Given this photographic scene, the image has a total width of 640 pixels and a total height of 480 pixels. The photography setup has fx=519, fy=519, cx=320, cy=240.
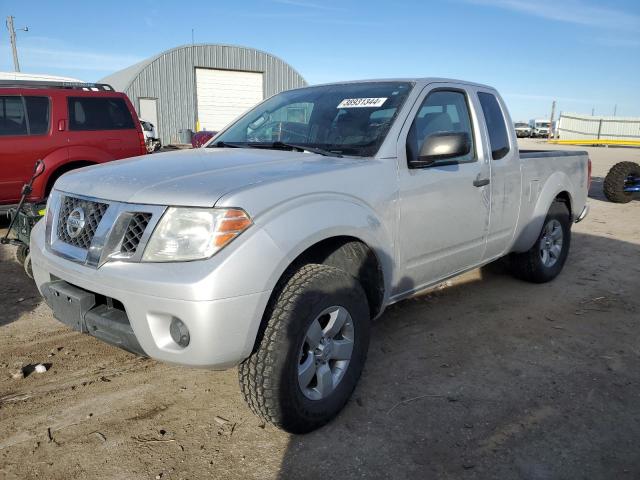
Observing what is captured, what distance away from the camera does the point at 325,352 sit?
2559 millimetres

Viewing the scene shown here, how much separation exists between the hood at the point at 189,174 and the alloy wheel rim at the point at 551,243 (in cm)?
278

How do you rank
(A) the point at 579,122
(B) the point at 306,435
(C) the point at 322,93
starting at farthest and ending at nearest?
(A) the point at 579,122, (C) the point at 322,93, (B) the point at 306,435

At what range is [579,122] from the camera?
4212 centimetres

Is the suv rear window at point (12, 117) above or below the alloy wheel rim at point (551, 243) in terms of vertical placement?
above

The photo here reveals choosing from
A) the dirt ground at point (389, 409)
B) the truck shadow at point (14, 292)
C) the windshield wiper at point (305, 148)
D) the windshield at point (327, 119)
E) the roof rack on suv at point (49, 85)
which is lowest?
the truck shadow at point (14, 292)

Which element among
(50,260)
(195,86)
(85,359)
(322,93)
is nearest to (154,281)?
(50,260)

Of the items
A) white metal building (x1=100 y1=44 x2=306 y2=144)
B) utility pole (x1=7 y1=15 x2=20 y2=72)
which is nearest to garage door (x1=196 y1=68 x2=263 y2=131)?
white metal building (x1=100 y1=44 x2=306 y2=144)

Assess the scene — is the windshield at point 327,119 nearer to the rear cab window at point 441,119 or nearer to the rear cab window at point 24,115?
the rear cab window at point 441,119

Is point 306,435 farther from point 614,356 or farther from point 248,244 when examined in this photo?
point 614,356

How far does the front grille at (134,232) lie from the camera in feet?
7.38

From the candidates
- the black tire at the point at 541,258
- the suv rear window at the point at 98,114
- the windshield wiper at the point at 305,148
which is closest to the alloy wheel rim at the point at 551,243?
the black tire at the point at 541,258

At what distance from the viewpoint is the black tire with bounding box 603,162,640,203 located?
32.3ft

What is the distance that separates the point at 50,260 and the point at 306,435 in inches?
60.7

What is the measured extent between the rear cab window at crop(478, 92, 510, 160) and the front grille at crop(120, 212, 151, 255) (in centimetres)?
266
